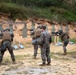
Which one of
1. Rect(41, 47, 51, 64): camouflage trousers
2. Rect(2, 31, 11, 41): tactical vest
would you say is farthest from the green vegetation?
Rect(41, 47, 51, 64): camouflage trousers

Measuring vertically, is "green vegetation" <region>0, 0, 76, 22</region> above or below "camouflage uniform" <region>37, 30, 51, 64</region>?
above

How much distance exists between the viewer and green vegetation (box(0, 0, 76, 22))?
30.2 metres

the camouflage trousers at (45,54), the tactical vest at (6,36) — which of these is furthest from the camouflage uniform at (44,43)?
the tactical vest at (6,36)

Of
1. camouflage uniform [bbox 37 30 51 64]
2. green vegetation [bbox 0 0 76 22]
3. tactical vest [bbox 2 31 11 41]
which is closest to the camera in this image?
camouflage uniform [bbox 37 30 51 64]

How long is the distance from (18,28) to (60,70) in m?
16.2

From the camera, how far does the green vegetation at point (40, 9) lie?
30203mm

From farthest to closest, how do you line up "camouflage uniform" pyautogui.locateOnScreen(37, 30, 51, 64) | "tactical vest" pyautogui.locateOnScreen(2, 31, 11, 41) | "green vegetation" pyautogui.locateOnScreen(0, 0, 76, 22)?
"green vegetation" pyautogui.locateOnScreen(0, 0, 76, 22), "tactical vest" pyautogui.locateOnScreen(2, 31, 11, 41), "camouflage uniform" pyautogui.locateOnScreen(37, 30, 51, 64)

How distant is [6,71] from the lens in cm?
1333

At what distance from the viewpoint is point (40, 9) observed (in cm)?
3419

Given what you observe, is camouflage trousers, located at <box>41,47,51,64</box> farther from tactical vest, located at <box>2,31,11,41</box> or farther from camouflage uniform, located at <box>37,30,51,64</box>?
tactical vest, located at <box>2,31,11,41</box>

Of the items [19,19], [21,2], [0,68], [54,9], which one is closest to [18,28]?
[19,19]

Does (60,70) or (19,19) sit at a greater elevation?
(19,19)

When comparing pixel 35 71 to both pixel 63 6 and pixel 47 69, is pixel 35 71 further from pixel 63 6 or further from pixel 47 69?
pixel 63 6

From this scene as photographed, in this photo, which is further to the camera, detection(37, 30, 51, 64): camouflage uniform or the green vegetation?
the green vegetation
